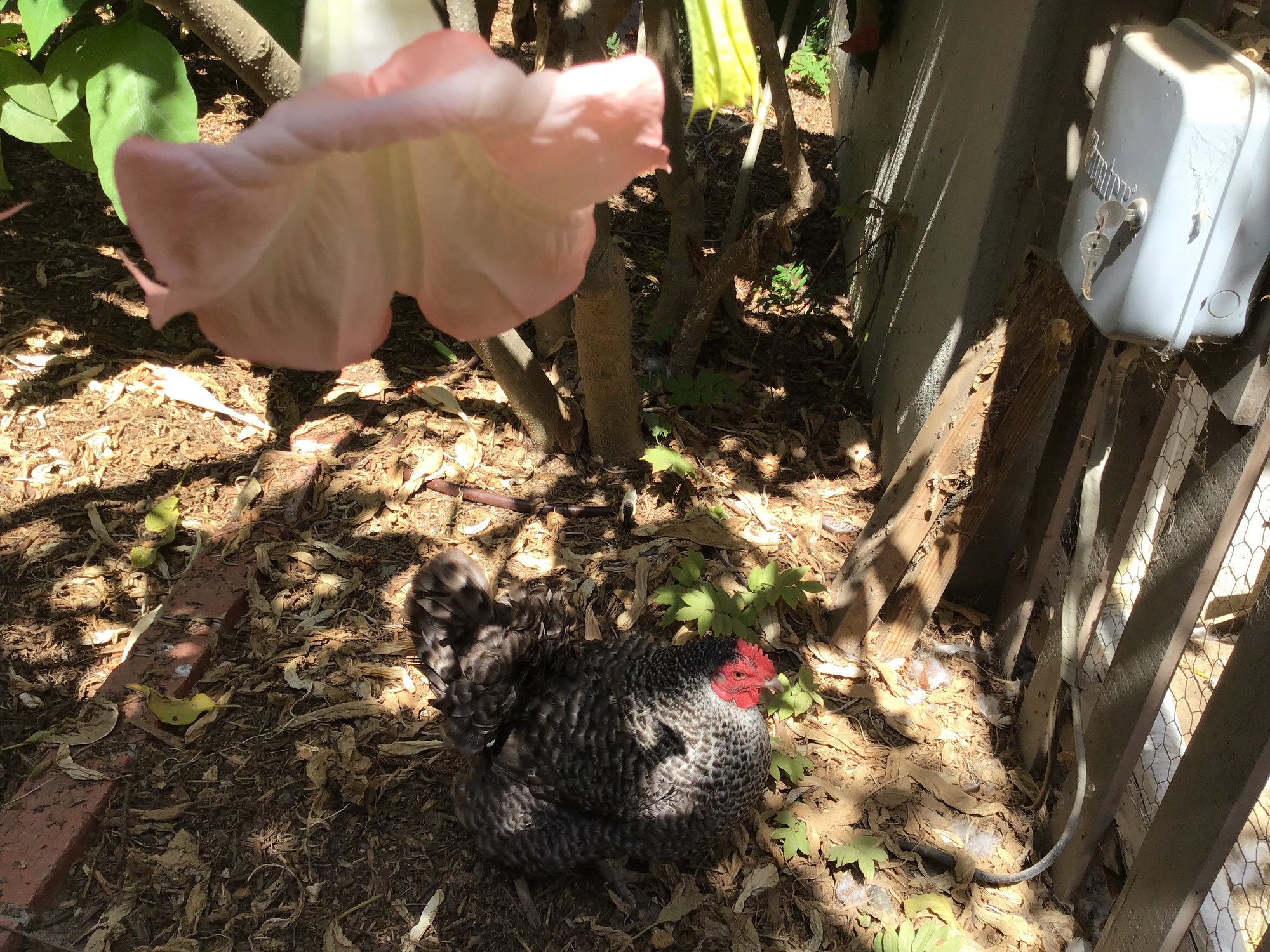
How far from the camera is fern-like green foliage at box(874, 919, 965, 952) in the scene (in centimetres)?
242

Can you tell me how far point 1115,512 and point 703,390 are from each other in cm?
190

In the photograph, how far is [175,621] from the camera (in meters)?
2.98

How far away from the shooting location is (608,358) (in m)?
3.36

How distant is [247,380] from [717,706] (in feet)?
8.97

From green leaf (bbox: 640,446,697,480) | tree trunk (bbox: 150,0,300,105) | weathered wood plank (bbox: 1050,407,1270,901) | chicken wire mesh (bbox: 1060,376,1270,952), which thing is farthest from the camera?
green leaf (bbox: 640,446,697,480)

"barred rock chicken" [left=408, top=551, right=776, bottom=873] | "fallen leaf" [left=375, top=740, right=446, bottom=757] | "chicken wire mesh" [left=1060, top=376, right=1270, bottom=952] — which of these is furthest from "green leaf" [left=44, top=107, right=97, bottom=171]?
"chicken wire mesh" [left=1060, top=376, right=1270, bottom=952]

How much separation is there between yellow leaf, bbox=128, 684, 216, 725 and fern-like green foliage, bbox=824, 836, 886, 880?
196 cm

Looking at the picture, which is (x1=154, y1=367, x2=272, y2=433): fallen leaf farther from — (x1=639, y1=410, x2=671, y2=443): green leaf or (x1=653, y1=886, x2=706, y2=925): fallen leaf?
Result: (x1=653, y1=886, x2=706, y2=925): fallen leaf

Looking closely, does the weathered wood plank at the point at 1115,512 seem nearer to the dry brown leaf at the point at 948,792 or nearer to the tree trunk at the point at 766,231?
the dry brown leaf at the point at 948,792

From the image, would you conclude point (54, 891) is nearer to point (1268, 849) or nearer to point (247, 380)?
point (247, 380)

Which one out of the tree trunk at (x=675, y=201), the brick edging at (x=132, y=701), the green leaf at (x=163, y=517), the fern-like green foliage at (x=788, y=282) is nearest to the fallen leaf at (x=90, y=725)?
the brick edging at (x=132, y=701)

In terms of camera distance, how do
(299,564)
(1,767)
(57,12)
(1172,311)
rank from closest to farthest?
(1172,311)
(57,12)
(1,767)
(299,564)

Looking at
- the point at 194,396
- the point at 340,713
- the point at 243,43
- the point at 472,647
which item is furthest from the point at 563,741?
the point at 194,396

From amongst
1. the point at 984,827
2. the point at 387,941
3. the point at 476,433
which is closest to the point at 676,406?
the point at 476,433
